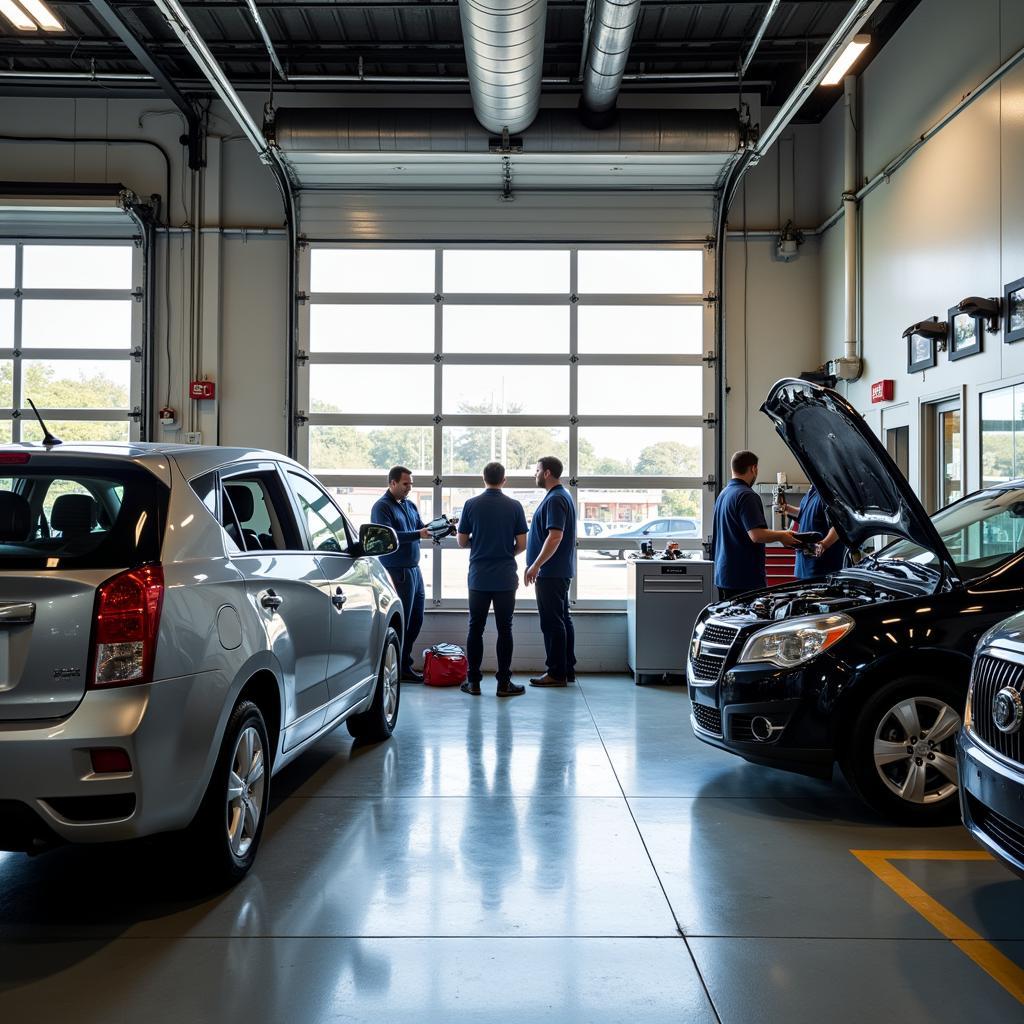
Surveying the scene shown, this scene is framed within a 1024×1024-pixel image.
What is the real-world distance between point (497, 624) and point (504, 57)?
14.0 feet

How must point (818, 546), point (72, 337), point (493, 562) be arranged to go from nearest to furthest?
point (818, 546), point (493, 562), point (72, 337)

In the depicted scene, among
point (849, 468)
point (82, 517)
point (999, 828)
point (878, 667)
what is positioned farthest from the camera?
point (849, 468)

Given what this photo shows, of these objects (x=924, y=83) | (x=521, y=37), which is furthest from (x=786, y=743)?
(x=924, y=83)

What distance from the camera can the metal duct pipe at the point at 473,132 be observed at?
8.60 m

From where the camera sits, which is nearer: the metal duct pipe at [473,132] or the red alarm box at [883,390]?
the red alarm box at [883,390]

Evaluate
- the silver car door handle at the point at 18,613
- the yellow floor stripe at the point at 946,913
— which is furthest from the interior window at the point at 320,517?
the yellow floor stripe at the point at 946,913

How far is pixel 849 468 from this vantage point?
4930 mm

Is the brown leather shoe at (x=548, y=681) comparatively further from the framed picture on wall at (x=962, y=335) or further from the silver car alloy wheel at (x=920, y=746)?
the silver car alloy wheel at (x=920, y=746)

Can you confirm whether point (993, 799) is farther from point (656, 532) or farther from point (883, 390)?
point (656, 532)

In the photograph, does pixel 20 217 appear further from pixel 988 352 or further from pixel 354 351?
pixel 988 352

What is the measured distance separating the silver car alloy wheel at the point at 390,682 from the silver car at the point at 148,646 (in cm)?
157

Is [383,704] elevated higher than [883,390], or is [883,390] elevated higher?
[883,390]

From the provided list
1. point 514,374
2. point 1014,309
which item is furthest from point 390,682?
point 1014,309

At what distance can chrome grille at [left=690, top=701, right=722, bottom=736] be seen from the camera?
471cm
